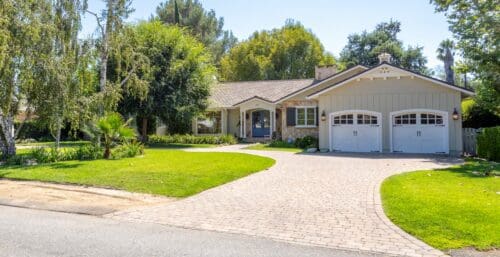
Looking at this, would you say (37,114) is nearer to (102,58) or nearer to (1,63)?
(1,63)

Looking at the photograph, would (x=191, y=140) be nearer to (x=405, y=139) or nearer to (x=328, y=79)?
(x=328, y=79)

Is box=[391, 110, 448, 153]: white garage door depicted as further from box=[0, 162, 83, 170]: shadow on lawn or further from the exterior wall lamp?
box=[0, 162, 83, 170]: shadow on lawn

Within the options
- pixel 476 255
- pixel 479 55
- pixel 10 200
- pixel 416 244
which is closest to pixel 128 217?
pixel 10 200

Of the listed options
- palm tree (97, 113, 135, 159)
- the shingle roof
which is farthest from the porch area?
palm tree (97, 113, 135, 159)

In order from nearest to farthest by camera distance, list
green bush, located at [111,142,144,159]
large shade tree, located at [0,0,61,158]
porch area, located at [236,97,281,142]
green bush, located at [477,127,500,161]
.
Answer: large shade tree, located at [0,0,61,158]
green bush, located at [477,127,500,161]
green bush, located at [111,142,144,159]
porch area, located at [236,97,281,142]

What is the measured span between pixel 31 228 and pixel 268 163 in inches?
369

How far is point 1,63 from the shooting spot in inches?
521

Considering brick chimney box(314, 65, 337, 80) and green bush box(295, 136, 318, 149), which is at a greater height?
brick chimney box(314, 65, 337, 80)

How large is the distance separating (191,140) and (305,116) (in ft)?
26.6

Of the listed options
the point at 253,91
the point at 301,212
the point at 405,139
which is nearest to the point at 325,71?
the point at 253,91

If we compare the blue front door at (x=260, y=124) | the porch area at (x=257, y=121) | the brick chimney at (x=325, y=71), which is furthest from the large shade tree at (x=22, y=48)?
the brick chimney at (x=325, y=71)

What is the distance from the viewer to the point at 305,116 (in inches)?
989

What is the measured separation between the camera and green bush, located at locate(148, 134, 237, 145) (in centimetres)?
2656

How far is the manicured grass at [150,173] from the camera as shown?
1012cm
